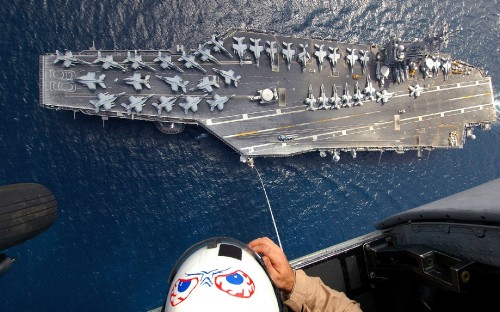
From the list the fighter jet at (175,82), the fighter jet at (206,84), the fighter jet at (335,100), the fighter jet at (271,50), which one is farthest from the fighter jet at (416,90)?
the fighter jet at (175,82)

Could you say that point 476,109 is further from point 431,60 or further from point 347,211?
point 347,211

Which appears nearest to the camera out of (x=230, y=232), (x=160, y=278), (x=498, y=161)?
(x=160, y=278)

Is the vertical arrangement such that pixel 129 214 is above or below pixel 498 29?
below

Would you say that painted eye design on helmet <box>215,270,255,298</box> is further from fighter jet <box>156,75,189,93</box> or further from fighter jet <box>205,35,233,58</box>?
fighter jet <box>205,35,233,58</box>

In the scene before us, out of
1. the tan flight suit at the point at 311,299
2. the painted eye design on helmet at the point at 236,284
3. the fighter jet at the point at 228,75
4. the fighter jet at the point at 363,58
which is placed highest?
the fighter jet at the point at 363,58

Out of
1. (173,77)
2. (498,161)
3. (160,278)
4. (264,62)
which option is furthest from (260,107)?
(498,161)

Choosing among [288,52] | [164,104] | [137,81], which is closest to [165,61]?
[137,81]

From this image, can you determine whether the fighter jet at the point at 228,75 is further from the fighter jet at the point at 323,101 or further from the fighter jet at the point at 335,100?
the fighter jet at the point at 335,100
